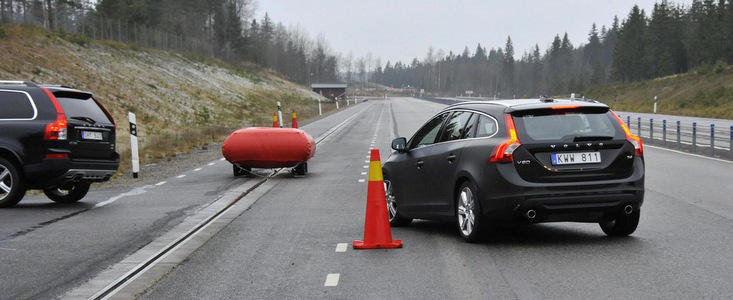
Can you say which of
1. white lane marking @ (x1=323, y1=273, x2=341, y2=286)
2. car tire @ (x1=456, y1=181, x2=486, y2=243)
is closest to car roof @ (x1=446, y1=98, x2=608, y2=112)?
car tire @ (x1=456, y1=181, x2=486, y2=243)

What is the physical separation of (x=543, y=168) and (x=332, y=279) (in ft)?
7.77

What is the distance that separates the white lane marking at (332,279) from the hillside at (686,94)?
146 ft

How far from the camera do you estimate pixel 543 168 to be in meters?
7.41

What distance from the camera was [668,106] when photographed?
67625 mm

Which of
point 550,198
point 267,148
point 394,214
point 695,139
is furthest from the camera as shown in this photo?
point 695,139

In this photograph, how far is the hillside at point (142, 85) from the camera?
3341 cm

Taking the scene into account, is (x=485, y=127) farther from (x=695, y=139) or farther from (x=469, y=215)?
(x=695, y=139)

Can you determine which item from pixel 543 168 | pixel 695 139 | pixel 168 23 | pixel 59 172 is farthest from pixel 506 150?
pixel 168 23

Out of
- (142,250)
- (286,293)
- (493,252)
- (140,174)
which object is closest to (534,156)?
(493,252)

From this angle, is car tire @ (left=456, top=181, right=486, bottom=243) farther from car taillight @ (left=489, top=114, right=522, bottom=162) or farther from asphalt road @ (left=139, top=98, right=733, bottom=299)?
car taillight @ (left=489, top=114, right=522, bottom=162)

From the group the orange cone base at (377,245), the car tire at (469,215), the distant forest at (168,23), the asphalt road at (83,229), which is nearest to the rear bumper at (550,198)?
the car tire at (469,215)

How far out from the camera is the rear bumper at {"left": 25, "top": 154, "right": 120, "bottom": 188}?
1081 cm

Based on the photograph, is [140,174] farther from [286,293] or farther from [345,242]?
[286,293]

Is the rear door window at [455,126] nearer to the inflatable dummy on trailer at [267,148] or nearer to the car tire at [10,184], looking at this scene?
the car tire at [10,184]
